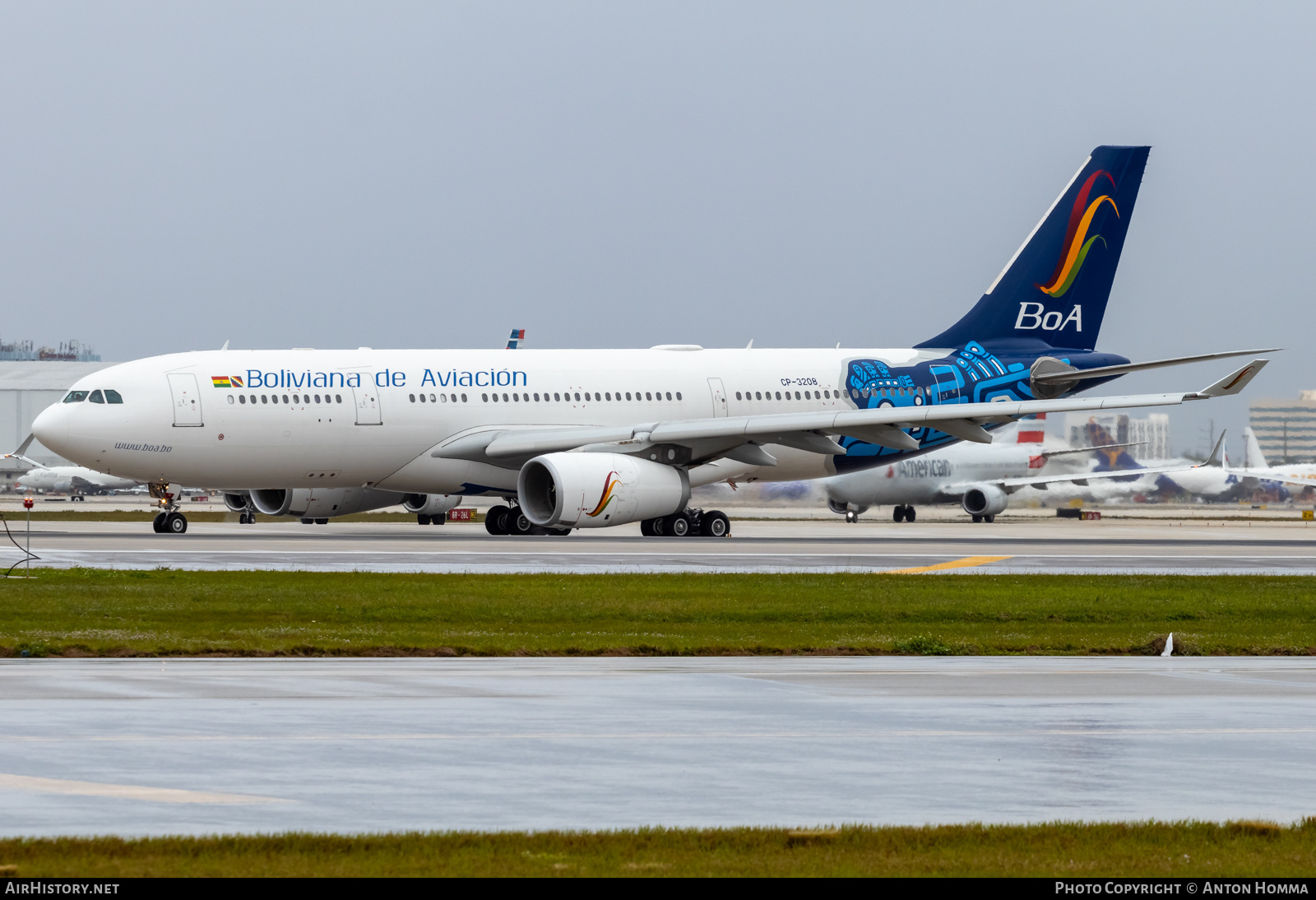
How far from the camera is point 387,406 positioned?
40844mm

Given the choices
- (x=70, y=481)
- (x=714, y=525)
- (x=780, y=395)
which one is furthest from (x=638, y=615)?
(x=70, y=481)

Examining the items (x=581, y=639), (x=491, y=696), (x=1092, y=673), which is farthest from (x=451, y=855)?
(x=581, y=639)

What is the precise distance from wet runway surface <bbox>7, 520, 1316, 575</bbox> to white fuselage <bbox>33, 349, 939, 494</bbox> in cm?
164

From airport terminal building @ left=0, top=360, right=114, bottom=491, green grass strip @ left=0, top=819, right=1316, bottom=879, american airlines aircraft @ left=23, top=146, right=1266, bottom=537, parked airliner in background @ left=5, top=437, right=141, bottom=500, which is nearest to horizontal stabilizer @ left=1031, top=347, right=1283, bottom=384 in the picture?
american airlines aircraft @ left=23, top=146, right=1266, bottom=537

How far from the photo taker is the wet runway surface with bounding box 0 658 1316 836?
29.5 ft

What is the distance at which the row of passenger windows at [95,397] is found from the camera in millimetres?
39469

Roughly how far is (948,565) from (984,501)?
39980 mm

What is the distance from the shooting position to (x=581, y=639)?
19047 millimetres

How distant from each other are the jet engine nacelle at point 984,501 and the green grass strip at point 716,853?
64.3 metres

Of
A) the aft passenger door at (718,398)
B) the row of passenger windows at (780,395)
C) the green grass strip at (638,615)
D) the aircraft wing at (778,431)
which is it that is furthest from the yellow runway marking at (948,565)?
the aft passenger door at (718,398)

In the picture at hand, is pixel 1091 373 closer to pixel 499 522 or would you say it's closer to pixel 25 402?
pixel 499 522

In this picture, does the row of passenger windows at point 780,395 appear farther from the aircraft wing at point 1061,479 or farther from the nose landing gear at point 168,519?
the aircraft wing at point 1061,479

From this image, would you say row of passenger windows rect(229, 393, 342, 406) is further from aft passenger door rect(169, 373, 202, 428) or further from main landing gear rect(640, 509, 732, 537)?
main landing gear rect(640, 509, 732, 537)
